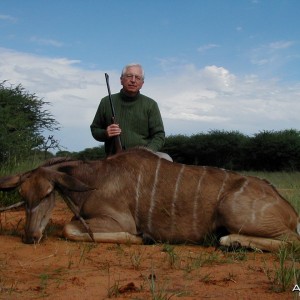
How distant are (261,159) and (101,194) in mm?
15960

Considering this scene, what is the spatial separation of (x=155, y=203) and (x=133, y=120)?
1.58 meters

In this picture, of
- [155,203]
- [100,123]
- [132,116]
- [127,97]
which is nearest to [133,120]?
[132,116]

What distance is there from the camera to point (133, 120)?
6.24 m

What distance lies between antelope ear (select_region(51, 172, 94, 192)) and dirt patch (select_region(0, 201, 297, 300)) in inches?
17.8

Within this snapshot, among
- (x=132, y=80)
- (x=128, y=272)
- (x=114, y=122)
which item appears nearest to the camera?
(x=128, y=272)

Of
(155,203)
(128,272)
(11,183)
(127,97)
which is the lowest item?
(128,272)

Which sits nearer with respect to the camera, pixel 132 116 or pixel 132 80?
pixel 132 80

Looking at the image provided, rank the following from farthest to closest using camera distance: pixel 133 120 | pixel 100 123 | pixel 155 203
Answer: pixel 100 123, pixel 133 120, pixel 155 203

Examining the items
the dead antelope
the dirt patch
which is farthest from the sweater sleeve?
the dirt patch

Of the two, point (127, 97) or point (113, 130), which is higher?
point (127, 97)

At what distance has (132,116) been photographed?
20.5 feet

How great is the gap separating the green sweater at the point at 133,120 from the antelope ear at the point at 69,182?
1.41m

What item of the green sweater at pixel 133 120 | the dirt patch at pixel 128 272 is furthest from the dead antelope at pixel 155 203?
the green sweater at pixel 133 120

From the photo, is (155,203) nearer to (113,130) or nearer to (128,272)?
(113,130)
